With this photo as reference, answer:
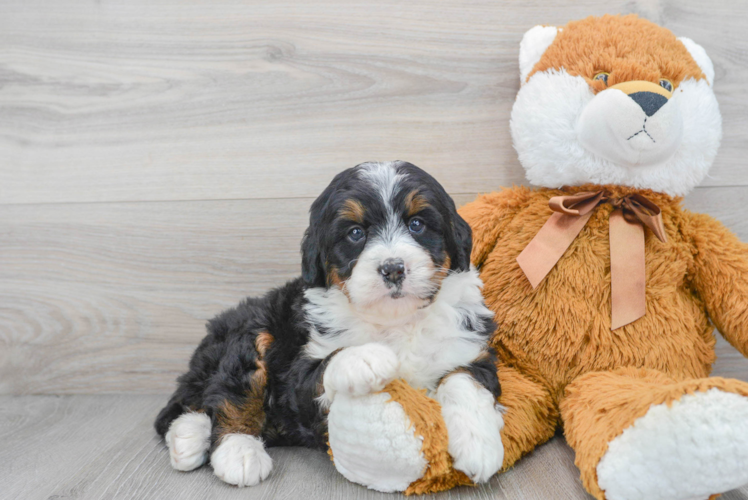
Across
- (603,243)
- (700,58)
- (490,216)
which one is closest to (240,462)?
(490,216)

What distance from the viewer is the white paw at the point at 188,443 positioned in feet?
5.20

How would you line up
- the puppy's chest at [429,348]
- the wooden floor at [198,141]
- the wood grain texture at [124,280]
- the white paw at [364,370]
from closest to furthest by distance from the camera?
the white paw at [364,370] → the puppy's chest at [429,348] → the wooden floor at [198,141] → the wood grain texture at [124,280]

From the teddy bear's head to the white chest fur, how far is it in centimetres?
52

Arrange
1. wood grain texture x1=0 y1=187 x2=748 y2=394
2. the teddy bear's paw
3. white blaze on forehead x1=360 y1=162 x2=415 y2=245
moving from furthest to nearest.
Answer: wood grain texture x1=0 y1=187 x2=748 y2=394 → white blaze on forehead x1=360 y1=162 x2=415 y2=245 → the teddy bear's paw

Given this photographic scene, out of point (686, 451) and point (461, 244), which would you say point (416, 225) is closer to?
point (461, 244)

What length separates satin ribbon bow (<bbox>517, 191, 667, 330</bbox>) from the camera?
62.4 inches

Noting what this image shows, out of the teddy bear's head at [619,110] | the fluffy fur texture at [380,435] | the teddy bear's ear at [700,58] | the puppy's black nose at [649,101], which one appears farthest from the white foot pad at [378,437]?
the teddy bear's ear at [700,58]

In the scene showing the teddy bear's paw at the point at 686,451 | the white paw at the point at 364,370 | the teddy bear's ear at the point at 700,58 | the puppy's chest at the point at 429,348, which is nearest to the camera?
the teddy bear's paw at the point at 686,451

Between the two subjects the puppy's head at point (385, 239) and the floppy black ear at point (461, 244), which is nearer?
the puppy's head at point (385, 239)

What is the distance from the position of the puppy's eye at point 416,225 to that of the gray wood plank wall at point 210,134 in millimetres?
730

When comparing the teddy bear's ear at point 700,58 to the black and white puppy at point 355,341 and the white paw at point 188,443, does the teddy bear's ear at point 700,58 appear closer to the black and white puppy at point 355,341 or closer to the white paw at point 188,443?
the black and white puppy at point 355,341

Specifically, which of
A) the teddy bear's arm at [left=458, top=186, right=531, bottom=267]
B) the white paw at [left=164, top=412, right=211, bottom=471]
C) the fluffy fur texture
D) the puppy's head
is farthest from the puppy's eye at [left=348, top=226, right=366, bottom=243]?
the white paw at [left=164, top=412, right=211, bottom=471]

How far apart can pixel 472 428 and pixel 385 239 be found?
0.51 metres

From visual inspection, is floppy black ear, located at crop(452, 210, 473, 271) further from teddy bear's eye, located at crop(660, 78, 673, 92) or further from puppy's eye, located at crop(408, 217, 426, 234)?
teddy bear's eye, located at crop(660, 78, 673, 92)
